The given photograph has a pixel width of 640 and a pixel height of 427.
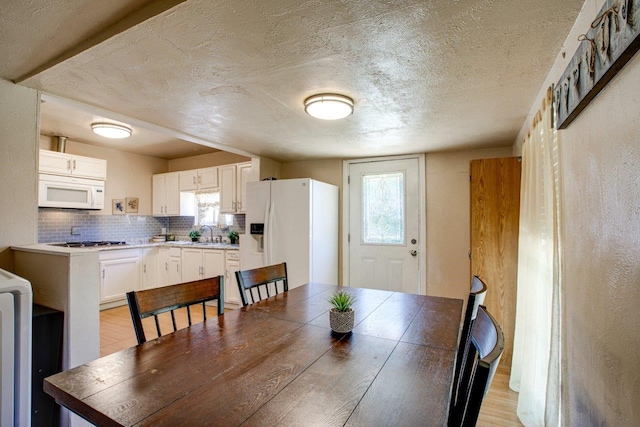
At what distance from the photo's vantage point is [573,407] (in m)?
1.30

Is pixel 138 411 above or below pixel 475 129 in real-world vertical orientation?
below

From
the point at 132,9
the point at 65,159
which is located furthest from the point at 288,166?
the point at 132,9

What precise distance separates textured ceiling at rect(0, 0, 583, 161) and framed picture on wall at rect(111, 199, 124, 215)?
278 centimetres

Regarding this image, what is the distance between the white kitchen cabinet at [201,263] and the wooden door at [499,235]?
→ 3175 mm

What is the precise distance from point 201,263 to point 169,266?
2.13 feet

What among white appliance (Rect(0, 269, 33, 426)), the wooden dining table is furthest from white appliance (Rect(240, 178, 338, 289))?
white appliance (Rect(0, 269, 33, 426))

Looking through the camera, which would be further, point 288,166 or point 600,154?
point 288,166

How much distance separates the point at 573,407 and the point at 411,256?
8.07ft

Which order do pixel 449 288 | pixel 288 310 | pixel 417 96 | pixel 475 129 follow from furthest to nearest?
pixel 449 288 < pixel 475 129 < pixel 417 96 < pixel 288 310

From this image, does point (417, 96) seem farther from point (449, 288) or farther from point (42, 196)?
point (42, 196)

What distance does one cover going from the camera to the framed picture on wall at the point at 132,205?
193 inches

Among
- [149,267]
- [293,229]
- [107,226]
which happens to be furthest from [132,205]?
[293,229]

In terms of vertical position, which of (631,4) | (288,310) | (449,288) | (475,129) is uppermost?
(475,129)

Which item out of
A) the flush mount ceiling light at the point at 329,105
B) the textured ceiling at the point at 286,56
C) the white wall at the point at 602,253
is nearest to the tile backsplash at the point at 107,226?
the textured ceiling at the point at 286,56
